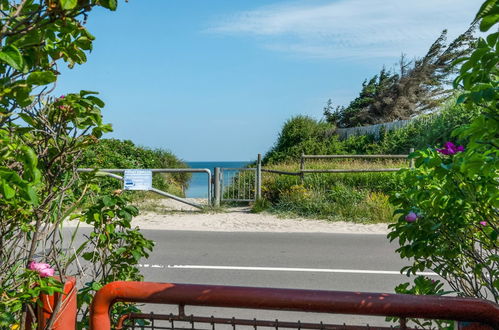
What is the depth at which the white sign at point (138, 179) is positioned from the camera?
11.9 m

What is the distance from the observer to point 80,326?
2.62 metres

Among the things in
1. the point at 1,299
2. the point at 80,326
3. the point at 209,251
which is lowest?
the point at 209,251

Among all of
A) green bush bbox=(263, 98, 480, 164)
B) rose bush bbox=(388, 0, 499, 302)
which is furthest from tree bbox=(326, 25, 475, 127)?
rose bush bbox=(388, 0, 499, 302)

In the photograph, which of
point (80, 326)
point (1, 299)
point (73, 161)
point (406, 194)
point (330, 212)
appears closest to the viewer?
point (1, 299)

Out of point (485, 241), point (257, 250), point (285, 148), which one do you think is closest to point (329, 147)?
point (285, 148)

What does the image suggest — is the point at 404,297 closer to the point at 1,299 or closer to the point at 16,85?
the point at 16,85

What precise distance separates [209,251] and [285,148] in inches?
590

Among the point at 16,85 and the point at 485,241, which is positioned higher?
the point at 16,85

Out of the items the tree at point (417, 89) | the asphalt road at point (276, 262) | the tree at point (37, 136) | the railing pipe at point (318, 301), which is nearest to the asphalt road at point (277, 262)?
the asphalt road at point (276, 262)

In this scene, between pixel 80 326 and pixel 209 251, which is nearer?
pixel 80 326

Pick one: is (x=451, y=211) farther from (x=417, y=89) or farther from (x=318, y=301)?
(x=417, y=89)

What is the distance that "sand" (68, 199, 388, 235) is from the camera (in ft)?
38.6

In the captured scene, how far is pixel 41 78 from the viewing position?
4.94 ft

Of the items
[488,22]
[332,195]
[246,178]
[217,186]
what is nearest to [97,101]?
[488,22]
